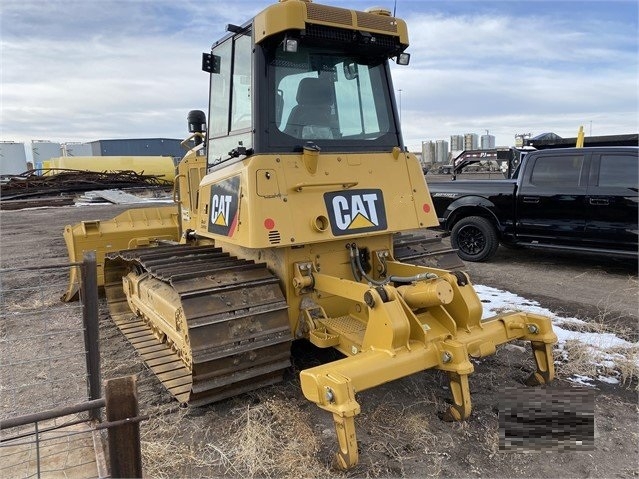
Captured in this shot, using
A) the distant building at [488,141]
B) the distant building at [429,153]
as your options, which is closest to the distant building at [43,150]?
the distant building at [429,153]

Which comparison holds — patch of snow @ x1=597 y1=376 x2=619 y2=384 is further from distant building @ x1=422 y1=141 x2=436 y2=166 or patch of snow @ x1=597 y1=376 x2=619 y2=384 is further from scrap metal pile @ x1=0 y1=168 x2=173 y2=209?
distant building @ x1=422 y1=141 x2=436 y2=166

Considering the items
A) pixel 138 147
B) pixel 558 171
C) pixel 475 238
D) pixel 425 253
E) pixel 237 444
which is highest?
pixel 138 147

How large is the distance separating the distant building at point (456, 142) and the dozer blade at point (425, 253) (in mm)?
35407

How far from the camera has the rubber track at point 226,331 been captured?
3.32 metres

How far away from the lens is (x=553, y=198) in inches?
309

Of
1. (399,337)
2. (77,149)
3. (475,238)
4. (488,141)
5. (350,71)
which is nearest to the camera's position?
(399,337)

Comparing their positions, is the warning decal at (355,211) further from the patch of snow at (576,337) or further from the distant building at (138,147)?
the distant building at (138,147)

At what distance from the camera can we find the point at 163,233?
6.90 meters

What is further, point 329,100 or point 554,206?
point 554,206

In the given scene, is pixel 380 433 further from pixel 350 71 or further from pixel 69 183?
pixel 69 183

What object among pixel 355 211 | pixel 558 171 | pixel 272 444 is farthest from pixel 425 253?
pixel 558 171

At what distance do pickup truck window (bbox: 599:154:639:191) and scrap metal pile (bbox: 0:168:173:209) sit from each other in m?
21.1

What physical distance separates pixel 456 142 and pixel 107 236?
35.9 metres

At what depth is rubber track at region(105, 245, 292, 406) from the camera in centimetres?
332
